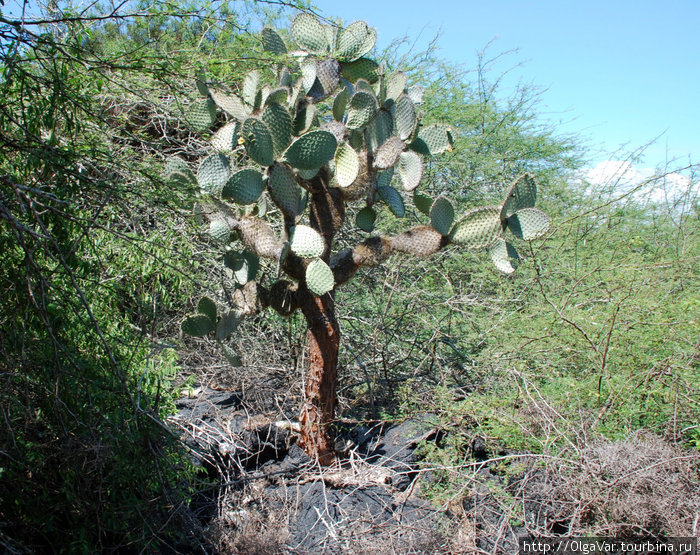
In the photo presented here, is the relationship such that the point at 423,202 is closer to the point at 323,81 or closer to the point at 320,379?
the point at 323,81

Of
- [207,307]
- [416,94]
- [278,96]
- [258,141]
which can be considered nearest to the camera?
[258,141]

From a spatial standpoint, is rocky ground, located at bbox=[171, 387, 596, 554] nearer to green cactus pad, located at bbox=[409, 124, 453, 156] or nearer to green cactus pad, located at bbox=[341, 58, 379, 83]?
green cactus pad, located at bbox=[409, 124, 453, 156]

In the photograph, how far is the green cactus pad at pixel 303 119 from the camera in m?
3.10

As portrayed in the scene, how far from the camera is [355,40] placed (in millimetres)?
3400

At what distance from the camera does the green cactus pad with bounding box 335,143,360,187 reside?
306cm

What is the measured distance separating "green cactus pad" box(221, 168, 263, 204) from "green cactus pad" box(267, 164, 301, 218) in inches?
3.4

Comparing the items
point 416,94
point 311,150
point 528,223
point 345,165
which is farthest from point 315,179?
point 528,223

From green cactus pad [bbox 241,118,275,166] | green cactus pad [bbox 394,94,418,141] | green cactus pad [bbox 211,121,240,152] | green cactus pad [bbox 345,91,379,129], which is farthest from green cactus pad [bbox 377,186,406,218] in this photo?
green cactus pad [bbox 211,121,240,152]

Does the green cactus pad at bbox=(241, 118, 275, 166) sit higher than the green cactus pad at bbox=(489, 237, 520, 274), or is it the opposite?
the green cactus pad at bbox=(241, 118, 275, 166)

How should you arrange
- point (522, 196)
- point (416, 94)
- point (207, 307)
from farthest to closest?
point (416, 94), point (207, 307), point (522, 196)

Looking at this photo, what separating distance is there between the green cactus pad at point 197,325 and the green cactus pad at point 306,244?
750 millimetres

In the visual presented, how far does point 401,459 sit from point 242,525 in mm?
1034

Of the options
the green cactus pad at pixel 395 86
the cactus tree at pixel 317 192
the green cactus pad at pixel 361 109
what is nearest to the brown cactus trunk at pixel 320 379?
the cactus tree at pixel 317 192

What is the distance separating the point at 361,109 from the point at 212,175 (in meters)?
0.91
